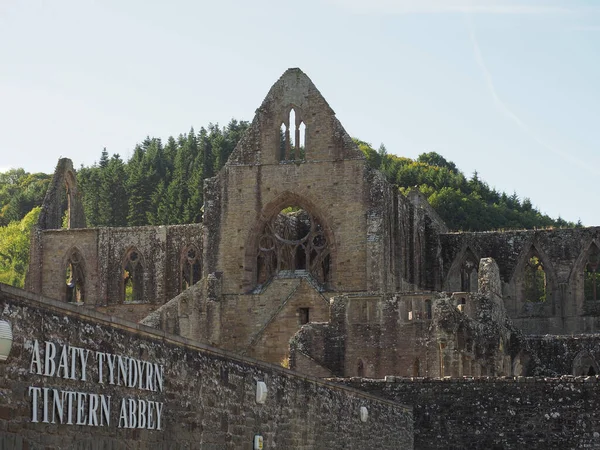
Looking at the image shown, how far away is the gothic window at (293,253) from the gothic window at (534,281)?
10.9 metres

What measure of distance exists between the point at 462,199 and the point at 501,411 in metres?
74.7

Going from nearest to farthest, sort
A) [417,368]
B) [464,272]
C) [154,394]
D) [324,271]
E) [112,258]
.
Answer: [154,394] → [417,368] → [324,271] → [464,272] → [112,258]

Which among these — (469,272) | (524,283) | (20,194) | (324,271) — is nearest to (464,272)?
(469,272)

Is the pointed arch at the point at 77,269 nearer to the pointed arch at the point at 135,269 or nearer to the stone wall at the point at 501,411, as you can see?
the pointed arch at the point at 135,269

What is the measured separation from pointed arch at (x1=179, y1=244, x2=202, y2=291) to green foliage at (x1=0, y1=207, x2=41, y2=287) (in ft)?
145

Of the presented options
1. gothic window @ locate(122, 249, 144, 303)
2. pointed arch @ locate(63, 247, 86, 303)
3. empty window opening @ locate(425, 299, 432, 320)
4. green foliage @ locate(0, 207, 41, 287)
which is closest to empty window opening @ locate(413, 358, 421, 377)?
empty window opening @ locate(425, 299, 432, 320)

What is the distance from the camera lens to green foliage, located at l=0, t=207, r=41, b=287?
103500 millimetres

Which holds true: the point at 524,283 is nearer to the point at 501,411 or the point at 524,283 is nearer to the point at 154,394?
the point at 501,411

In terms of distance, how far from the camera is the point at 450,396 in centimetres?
3173

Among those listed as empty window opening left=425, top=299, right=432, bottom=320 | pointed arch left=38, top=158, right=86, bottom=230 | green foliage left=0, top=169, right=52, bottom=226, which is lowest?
→ empty window opening left=425, top=299, right=432, bottom=320

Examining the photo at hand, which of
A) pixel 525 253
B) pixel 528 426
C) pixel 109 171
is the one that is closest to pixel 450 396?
pixel 528 426

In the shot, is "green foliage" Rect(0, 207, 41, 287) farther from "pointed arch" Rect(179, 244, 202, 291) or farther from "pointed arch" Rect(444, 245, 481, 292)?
"pointed arch" Rect(444, 245, 481, 292)

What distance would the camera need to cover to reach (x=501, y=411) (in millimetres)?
31219

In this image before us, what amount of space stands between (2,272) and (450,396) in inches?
3068
